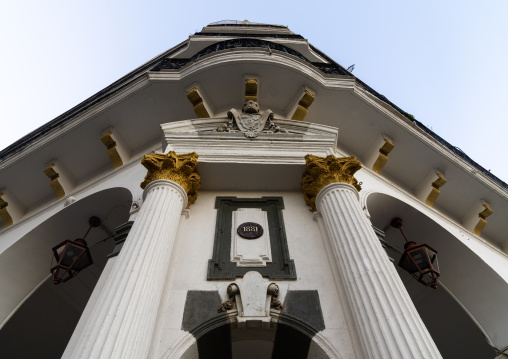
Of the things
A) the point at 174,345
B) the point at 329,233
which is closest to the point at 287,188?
the point at 329,233

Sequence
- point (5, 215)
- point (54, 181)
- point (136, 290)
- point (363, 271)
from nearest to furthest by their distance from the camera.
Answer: point (136, 290), point (363, 271), point (54, 181), point (5, 215)

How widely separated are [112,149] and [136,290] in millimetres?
5796

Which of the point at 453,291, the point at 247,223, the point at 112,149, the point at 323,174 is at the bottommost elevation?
the point at 247,223

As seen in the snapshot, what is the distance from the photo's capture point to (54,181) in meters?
9.87

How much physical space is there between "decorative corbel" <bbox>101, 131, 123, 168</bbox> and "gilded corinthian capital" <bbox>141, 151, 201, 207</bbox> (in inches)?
118

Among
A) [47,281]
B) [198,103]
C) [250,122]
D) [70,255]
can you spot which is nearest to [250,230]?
[250,122]

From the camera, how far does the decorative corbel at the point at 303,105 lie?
9336mm

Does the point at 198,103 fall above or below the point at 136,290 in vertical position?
above

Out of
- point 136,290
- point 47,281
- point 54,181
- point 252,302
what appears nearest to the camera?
point 136,290

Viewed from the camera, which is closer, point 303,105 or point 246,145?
point 246,145

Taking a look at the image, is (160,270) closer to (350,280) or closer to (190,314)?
(190,314)

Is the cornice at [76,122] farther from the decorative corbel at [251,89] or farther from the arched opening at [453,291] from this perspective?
the arched opening at [453,291]

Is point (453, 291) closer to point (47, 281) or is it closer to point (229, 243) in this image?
point (229, 243)

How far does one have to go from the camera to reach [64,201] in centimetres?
948
